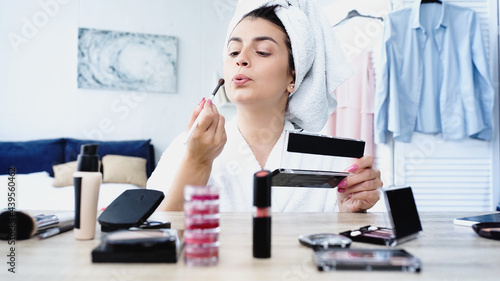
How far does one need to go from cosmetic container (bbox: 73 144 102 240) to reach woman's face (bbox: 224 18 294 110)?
51 centimetres

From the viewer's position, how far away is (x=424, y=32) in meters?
2.28

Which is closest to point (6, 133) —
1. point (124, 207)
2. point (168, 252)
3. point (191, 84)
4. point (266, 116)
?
point (191, 84)

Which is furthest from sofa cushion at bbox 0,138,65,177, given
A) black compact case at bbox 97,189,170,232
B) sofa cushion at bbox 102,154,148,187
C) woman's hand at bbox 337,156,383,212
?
woman's hand at bbox 337,156,383,212

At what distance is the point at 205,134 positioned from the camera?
81cm

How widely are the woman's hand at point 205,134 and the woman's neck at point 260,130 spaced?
0.27 m

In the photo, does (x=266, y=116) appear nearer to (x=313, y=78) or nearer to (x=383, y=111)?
(x=313, y=78)

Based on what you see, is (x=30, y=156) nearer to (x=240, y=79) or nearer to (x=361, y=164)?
(x=240, y=79)

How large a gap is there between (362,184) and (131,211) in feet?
1.71

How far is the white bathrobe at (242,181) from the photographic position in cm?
106

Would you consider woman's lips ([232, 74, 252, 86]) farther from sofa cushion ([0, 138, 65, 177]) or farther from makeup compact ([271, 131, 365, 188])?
sofa cushion ([0, 138, 65, 177])

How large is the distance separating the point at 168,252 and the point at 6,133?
314 centimetres

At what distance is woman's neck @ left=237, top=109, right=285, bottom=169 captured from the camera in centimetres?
112

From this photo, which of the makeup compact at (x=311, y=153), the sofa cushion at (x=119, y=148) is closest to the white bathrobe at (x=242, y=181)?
the makeup compact at (x=311, y=153)

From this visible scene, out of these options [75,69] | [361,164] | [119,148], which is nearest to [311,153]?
[361,164]
